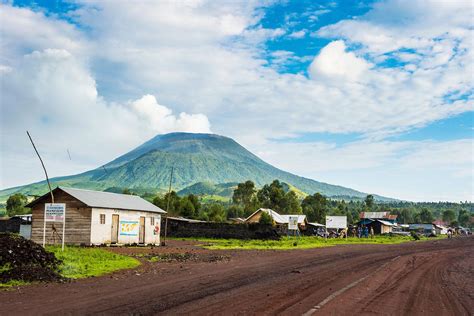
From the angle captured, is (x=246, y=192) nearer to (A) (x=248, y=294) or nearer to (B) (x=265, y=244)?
(B) (x=265, y=244)

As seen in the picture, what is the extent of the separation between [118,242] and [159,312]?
2896 cm

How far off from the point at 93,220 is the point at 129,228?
14.5 ft

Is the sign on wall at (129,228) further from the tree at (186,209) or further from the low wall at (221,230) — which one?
the tree at (186,209)

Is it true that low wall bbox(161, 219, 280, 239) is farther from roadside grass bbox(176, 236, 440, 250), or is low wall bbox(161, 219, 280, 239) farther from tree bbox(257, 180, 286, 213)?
tree bbox(257, 180, 286, 213)

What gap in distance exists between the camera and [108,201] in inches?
1500

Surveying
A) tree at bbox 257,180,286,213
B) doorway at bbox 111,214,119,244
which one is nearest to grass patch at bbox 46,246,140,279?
doorway at bbox 111,214,119,244

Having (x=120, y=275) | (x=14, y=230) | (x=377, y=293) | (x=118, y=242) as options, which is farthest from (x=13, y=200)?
(x=377, y=293)

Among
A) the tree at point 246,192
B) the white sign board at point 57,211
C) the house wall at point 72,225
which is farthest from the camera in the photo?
the tree at point 246,192

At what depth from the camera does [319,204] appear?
13812 centimetres

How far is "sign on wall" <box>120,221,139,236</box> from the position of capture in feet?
125

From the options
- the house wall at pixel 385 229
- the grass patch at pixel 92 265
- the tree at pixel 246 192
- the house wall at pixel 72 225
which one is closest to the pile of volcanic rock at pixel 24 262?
the grass patch at pixel 92 265

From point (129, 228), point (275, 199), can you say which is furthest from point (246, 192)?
point (129, 228)

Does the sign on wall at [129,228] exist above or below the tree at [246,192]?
below

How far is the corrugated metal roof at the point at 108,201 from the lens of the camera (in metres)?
35.9
